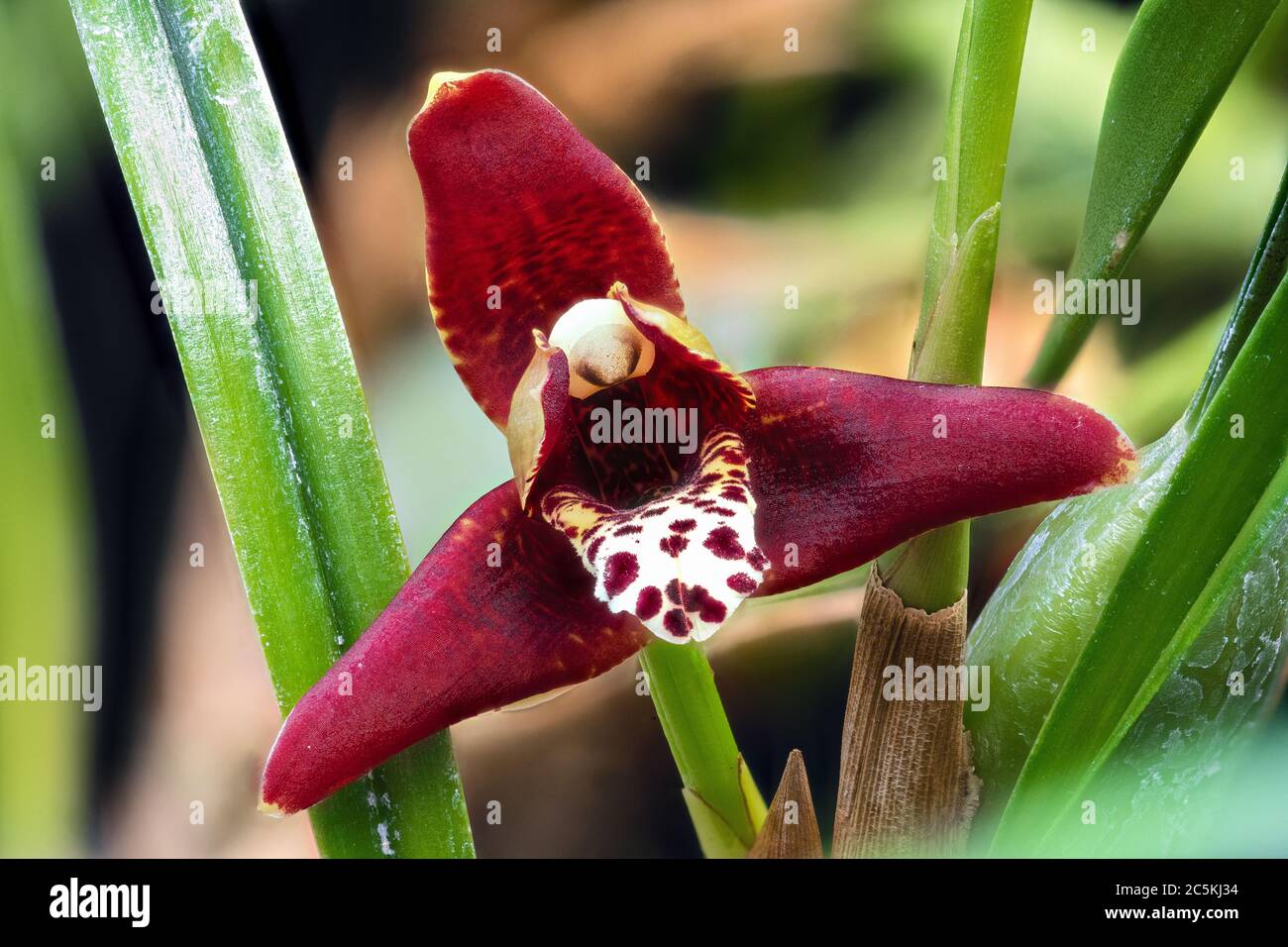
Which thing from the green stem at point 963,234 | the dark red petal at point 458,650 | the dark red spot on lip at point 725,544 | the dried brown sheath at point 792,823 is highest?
the green stem at point 963,234

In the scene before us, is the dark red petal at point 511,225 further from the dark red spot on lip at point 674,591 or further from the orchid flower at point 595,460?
the dark red spot on lip at point 674,591

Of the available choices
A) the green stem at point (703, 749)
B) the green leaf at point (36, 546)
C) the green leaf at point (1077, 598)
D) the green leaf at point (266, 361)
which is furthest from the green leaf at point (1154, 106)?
the green leaf at point (36, 546)

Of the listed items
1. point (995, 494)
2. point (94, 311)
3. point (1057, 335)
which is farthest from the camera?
point (94, 311)

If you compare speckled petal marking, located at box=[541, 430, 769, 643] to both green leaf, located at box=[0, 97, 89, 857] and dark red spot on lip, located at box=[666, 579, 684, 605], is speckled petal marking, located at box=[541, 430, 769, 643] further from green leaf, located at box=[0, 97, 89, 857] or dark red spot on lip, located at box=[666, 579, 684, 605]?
green leaf, located at box=[0, 97, 89, 857]

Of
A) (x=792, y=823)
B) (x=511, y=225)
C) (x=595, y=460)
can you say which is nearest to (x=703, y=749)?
(x=792, y=823)

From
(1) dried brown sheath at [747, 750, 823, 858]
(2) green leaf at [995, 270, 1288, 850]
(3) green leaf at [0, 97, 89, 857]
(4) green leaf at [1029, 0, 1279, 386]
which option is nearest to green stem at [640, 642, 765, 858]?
(1) dried brown sheath at [747, 750, 823, 858]

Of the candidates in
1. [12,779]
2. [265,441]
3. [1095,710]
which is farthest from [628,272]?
[12,779]

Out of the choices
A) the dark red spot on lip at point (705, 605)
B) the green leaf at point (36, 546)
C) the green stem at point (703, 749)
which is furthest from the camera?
the green leaf at point (36, 546)
